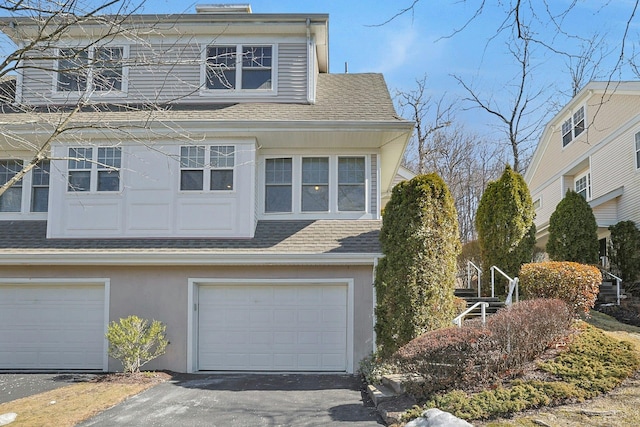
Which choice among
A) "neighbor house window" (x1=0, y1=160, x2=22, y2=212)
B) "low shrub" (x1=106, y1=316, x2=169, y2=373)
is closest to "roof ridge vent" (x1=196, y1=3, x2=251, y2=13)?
"neighbor house window" (x1=0, y1=160, x2=22, y2=212)

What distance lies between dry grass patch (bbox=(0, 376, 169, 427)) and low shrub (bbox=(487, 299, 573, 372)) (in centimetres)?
562

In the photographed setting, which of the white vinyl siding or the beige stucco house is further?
the beige stucco house

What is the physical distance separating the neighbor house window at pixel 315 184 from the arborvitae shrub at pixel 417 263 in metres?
2.65

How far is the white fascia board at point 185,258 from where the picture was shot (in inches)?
448

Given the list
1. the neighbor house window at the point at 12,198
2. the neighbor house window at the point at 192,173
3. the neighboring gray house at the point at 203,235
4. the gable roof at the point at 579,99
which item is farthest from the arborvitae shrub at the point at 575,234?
the neighbor house window at the point at 12,198

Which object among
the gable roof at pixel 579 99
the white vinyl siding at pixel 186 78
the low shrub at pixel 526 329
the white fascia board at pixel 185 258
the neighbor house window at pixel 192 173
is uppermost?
the gable roof at pixel 579 99

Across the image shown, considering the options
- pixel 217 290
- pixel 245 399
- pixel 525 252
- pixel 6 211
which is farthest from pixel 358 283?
pixel 6 211

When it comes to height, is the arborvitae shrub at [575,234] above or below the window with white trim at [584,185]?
below

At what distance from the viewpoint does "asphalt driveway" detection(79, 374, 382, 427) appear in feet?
24.8

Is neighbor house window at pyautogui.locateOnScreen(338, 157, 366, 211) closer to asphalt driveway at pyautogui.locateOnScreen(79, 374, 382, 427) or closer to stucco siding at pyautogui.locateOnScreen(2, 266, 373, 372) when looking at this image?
stucco siding at pyautogui.locateOnScreen(2, 266, 373, 372)

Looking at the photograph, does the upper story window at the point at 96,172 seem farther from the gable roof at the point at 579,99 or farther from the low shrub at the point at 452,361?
the gable roof at the point at 579,99

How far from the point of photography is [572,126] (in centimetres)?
2008

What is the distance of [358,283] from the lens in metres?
11.7

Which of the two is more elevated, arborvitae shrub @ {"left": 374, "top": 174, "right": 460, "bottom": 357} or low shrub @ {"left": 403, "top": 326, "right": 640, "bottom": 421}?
arborvitae shrub @ {"left": 374, "top": 174, "right": 460, "bottom": 357}
